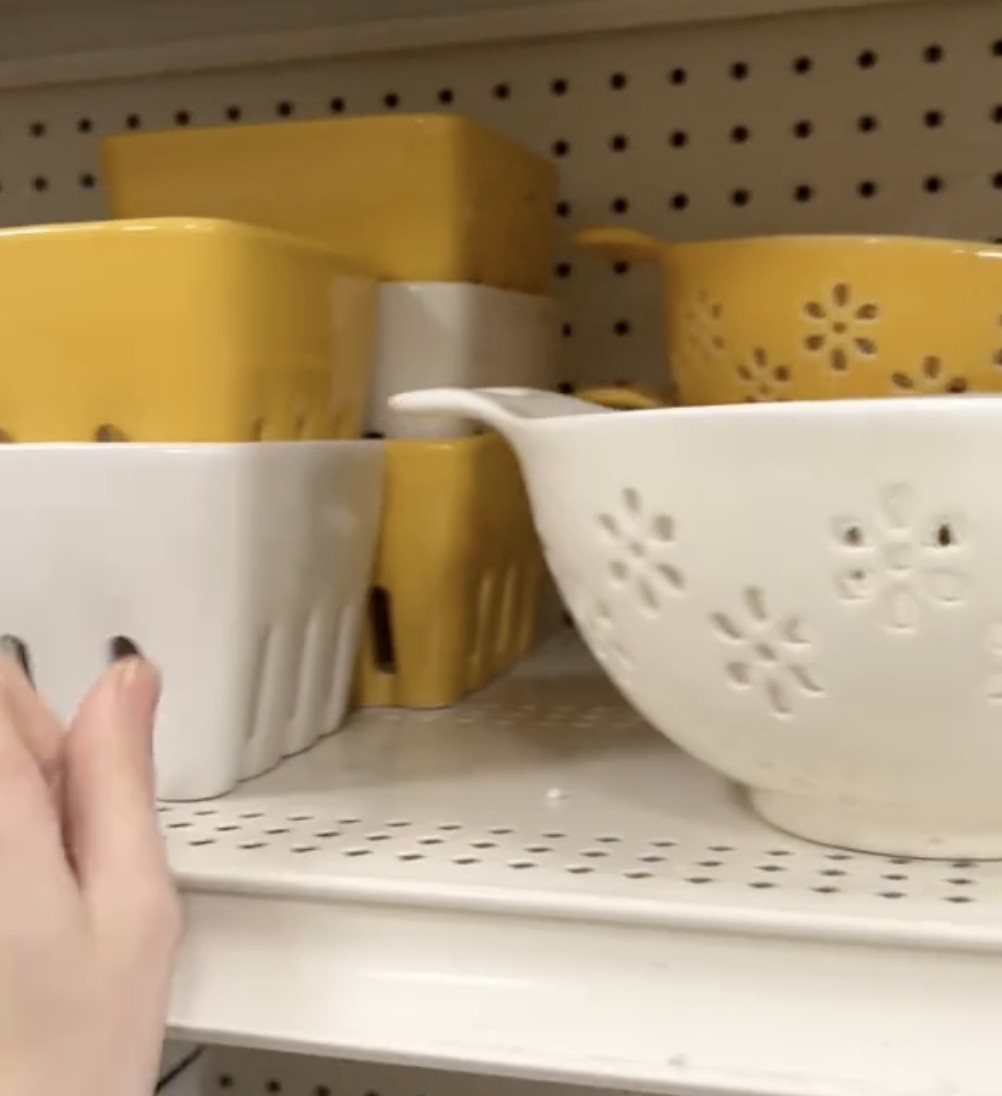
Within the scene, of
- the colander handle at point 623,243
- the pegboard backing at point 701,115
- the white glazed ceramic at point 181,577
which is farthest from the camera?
the pegboard backing at point 701,115

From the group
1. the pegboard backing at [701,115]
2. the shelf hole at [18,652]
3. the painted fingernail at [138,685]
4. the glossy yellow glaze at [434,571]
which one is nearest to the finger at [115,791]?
the painted fingernail at [138,685]

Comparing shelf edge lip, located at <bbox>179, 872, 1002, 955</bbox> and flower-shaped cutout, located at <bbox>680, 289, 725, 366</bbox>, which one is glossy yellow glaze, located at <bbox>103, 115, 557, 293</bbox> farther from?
shelf edge lip, located at <bbox>179, 872, 1002, 955</bbox>

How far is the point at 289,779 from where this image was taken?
59cm

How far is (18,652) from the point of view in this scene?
0.58 m

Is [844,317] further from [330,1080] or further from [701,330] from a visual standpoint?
[330,1080]

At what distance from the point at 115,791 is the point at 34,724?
0.05 metres

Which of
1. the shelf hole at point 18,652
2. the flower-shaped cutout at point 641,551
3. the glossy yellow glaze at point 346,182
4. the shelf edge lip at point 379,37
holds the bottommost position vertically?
the shelf hole at point 18,652

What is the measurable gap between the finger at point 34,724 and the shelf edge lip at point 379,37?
0.52 metres

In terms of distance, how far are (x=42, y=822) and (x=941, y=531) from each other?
0.87 ft

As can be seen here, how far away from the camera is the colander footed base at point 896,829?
1.51 ft

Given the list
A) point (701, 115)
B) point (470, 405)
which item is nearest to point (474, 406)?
point (470, 405)

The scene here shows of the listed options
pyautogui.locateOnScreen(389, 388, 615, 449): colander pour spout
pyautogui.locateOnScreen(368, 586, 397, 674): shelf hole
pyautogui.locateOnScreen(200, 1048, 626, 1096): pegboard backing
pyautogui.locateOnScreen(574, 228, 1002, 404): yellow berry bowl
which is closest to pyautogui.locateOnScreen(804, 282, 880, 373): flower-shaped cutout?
pyautogui.locateOnScreen(574, 228, 1002, 404): yellow berry bowl

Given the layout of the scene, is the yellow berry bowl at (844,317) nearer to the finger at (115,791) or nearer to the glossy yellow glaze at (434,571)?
the glossy yellow glaze at (434,571)

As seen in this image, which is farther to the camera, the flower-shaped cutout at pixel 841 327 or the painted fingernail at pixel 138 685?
the flower-shaped cutout at pixel 841 327
